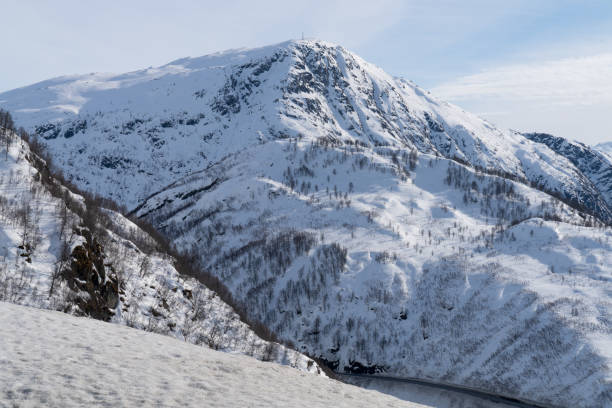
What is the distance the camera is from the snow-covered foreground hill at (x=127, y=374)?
15.4 m

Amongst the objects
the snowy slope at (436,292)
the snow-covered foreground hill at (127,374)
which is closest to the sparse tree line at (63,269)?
the snow-covered foreground hill at (127,374)

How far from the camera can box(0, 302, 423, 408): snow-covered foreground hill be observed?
15383mm

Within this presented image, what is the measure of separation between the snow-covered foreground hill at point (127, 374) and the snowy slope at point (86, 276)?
7.45 m

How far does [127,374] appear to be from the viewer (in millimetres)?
17453

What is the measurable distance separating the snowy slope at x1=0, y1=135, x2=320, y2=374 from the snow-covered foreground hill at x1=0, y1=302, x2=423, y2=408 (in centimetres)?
745

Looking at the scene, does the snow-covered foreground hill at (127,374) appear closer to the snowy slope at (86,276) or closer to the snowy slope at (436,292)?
the snowy slope at (86,276)

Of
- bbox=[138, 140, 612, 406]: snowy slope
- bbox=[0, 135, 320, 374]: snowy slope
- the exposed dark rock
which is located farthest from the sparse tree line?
bbox=[138, 140, 612, 406]: snowy slope

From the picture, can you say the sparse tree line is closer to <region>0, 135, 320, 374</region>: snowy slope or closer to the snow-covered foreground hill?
<region>0, 135, 320, 374</region>: snowy slope

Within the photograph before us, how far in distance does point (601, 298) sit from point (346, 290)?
221 ft

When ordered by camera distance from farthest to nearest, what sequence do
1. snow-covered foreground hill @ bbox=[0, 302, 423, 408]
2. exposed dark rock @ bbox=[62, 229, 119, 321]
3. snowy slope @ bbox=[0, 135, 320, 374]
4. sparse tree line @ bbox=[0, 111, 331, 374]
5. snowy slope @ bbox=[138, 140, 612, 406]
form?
snowy slope @ bbox=[138, 140, 612, 406] < exposed dark rock @ bbox=[62, 229, 119, 321] < snowy slope @ bbox=[0, 135, 320, 374] < sparse tree line @ bbox=[0, 111, 331, 374] < snow-covered foreground hill @ bbox=[0, 302, 423, 408]

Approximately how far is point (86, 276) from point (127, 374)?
794 inches

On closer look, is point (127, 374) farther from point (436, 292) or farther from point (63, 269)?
point (436, 292)

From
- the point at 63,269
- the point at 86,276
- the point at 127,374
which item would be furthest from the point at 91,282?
the point at 127,374

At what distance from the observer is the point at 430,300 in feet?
444
